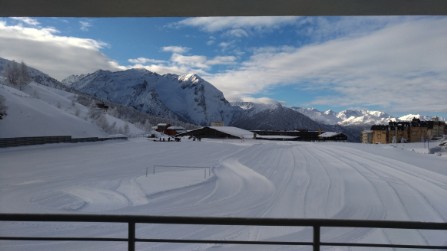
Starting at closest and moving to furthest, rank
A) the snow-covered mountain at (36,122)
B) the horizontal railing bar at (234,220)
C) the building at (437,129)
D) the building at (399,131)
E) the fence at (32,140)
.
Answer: the horizontal railing bar at (234,220) → the fence at (32,140) → the snow-covered mountain at (36,122) → the building at (399,131) → the building at (437,129)

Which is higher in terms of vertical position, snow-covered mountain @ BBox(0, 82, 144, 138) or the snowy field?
snow-covered mountain @ BBox(0, 82, 144, 138)

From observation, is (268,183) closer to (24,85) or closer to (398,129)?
(24,85)

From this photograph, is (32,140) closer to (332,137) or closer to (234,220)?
(234,220)

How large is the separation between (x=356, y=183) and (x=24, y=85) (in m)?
81.9

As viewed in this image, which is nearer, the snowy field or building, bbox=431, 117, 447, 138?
the snowy field

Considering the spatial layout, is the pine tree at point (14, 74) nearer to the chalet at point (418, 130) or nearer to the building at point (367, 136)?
the building at point (367, 136)

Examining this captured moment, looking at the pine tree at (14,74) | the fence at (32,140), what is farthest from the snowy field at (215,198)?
the pine tree at (14,74)

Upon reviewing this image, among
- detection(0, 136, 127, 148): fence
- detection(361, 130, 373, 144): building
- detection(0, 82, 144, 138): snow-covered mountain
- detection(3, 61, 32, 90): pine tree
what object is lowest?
detection(361, 130, 373, 144): building

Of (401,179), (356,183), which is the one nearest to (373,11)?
(356,183)

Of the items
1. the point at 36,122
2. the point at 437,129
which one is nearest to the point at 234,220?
the point at 36,122

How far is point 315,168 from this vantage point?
89.8 ft

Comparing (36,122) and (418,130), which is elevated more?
(36,122)

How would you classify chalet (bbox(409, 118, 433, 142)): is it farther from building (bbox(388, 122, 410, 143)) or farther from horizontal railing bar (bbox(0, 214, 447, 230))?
horizontal railing bar (bbox(0, 214, 447, 230))

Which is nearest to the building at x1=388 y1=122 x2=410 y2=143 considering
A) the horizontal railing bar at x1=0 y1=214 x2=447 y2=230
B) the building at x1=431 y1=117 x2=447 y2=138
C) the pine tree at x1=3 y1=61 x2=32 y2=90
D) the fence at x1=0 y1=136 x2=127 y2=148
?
the building at x1=431 y1=117 x2=447 y2=138
